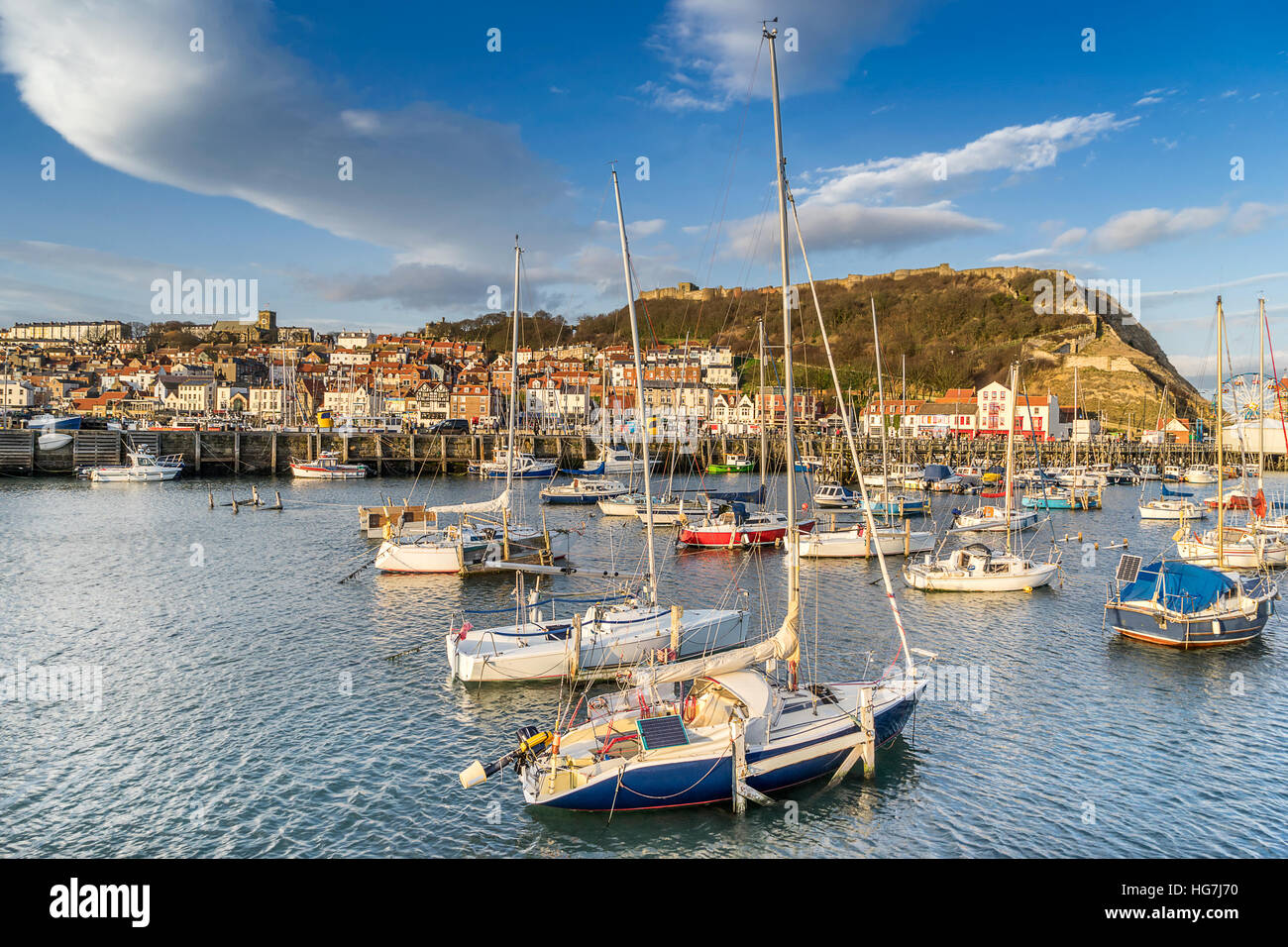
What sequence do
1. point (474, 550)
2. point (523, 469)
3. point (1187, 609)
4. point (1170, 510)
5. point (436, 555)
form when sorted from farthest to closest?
point (523, 469)
point (1170, 510)
point (474, 550)
point (436, 555)
point (1187, 609)

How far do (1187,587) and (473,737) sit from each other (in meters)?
17.8

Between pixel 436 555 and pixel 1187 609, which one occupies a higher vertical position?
pixel 436 555

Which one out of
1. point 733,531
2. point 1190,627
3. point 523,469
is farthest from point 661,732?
point 523,469

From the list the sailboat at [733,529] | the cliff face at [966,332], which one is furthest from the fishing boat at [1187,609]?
the cliff face at [966,332]

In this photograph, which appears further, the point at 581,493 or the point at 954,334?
the point at 954,334

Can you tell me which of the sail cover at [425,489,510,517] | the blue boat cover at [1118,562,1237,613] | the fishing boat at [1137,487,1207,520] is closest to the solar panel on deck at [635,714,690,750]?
the blue boat cover at [1118,562,1237,613]

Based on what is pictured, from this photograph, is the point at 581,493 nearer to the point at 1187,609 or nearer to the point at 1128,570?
the point at 1128,570

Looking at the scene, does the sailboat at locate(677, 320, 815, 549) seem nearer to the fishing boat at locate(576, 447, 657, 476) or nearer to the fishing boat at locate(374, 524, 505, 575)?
the fishing boat at locate(374, 524, 505, 575)

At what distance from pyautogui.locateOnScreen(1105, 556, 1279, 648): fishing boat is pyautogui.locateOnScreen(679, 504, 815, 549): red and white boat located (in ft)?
51.6

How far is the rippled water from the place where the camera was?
37.1ft

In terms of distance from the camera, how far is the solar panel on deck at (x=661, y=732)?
11.6m

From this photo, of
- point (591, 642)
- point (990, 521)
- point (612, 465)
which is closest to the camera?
point (591, 642)

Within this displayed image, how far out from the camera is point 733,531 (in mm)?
35656

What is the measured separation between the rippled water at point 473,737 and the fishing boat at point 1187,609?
0.46 meters
